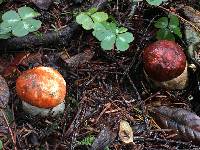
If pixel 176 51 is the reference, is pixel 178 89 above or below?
below

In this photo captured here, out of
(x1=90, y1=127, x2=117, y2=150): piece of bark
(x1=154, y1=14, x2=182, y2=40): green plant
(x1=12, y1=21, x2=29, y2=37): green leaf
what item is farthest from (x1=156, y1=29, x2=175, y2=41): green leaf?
(x1=12, y1=21, x2=29, y2=37): green leaf

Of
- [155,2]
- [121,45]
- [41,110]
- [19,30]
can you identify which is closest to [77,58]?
[121,45]

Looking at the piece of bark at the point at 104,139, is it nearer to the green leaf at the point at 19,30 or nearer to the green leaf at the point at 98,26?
the green leaf at the point at 98,26

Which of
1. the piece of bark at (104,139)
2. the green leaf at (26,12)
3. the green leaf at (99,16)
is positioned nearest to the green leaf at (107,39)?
the green leaf at (99,16)

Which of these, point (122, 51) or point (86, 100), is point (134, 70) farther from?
point (86, 100)

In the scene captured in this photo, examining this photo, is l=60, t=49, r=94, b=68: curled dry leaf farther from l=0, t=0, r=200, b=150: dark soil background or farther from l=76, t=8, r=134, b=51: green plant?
l=76, t=8, r=134, b=51: green plant

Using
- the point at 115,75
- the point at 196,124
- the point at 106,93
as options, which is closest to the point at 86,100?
the point at 106,93
